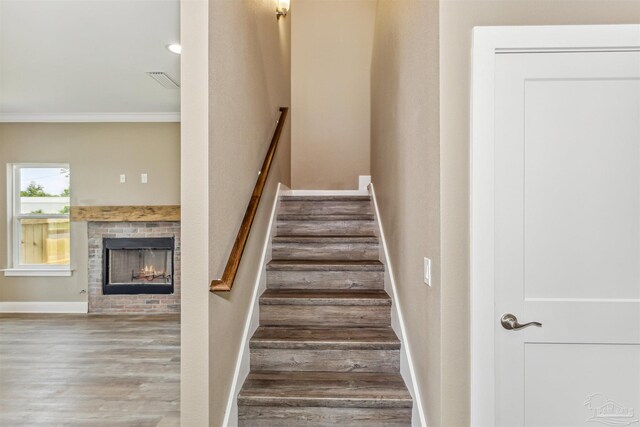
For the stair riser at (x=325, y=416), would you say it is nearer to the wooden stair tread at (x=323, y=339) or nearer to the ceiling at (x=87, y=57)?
the wooden stair tread at (x=323, y=339)

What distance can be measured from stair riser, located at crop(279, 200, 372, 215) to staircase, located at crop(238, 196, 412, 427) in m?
0.15

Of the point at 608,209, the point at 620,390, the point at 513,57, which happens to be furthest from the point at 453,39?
the point at 620,390

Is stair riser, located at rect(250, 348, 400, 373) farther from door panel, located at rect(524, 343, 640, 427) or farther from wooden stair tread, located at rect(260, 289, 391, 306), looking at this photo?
door panel, located at rect(524, 343, 640, 427)

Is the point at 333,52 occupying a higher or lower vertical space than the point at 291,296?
higher

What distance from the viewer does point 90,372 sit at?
10.9 ft

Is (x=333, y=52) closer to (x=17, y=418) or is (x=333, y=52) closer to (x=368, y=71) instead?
(x=368, y=71)

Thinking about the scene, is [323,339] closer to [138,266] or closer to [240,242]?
[240,242]

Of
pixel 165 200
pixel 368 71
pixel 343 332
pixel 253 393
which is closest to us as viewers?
pixel 253 393

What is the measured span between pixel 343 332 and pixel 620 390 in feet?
4.53

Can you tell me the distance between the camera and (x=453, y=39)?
1585mm

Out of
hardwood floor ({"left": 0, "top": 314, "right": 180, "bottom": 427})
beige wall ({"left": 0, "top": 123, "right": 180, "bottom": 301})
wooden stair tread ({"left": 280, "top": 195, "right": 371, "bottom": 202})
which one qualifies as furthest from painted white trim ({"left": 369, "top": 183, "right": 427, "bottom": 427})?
beige wall ({"left": 0, "top": 123, "right": 180, "bottom": 301})

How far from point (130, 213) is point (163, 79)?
83.0 inches

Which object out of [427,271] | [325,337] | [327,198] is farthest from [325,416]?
[327,198]

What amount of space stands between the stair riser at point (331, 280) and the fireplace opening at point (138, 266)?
120 inches
